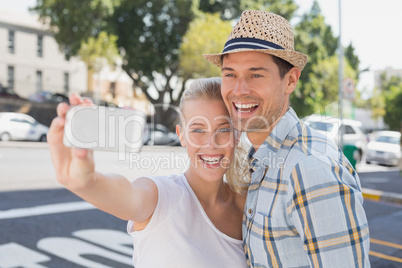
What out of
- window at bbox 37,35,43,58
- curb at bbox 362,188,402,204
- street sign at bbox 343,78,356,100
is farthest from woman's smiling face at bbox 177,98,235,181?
window at bbox 37,35,43,58

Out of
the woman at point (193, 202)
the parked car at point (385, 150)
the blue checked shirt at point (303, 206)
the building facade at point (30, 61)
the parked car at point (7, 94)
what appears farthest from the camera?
the building facade at point (30, 61)

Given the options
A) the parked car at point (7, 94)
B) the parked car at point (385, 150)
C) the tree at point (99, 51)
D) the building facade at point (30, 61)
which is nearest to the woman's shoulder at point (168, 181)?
the parked car at point (385, 150)

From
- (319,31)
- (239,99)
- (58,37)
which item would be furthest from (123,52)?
(239,99)

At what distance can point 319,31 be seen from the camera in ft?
112

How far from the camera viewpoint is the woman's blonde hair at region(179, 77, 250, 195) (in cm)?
196

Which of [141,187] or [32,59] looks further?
[32,59]

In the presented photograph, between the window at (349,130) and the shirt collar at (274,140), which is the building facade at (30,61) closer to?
the window at (349,130)

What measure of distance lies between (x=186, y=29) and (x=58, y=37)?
7918 millimetres

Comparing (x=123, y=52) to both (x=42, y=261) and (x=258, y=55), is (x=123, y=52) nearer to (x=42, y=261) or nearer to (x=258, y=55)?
(x=42, y=261)

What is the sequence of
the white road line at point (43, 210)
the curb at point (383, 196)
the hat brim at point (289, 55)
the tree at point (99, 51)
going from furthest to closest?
the tree at point (99, 51)
the curb at point (383, 196)
the white road line at point (43, 210)
the hat brim at point (289, 55)

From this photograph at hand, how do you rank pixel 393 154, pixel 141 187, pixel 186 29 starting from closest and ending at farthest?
pixel 141 187 → pixel 393 154 → pixel 186 29

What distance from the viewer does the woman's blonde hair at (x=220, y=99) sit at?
6.44 feet

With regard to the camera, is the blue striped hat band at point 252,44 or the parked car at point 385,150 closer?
the blue striped hat band at point 252,44

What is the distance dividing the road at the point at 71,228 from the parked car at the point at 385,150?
979 cm
